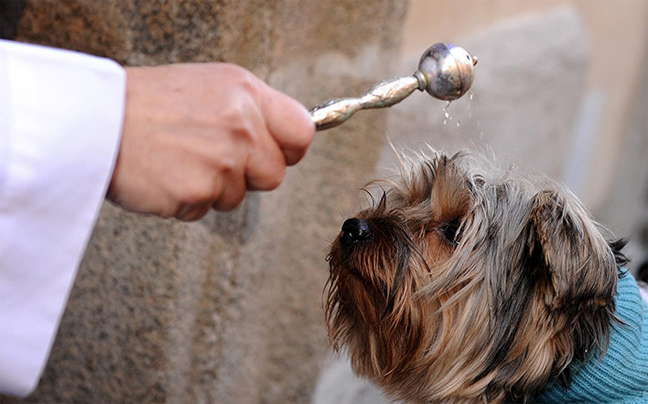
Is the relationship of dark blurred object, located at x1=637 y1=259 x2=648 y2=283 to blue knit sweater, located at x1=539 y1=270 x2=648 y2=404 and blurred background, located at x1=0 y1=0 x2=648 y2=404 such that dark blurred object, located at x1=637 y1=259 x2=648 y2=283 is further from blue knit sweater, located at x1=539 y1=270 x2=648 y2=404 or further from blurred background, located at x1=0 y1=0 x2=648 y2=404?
blue knit sweater, located at x1=539 y1=270 x2=648 y2=404

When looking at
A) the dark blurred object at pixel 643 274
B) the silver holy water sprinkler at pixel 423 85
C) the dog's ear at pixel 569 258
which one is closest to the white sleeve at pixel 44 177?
the silver holy water sprinkler at pixel 423 85

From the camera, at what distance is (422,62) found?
1475 mm

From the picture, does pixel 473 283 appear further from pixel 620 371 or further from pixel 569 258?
pixel 620 371

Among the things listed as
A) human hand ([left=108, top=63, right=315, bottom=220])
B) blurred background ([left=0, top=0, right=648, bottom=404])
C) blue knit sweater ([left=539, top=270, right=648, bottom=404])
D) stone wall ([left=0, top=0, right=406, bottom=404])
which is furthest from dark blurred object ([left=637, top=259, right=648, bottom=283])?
human hand ([left=108, top=63, right=315, bottom=220])

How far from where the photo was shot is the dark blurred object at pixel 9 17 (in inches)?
79.7

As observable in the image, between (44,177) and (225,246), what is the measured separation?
167 cm

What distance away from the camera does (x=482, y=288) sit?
2023 mm

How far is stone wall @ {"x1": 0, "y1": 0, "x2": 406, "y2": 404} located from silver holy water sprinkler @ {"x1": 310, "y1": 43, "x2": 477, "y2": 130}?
108 cm

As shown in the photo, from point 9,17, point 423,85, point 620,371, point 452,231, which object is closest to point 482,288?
point 452,231

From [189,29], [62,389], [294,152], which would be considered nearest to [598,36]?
[189,29]

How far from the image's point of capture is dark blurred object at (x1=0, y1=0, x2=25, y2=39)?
202 cm

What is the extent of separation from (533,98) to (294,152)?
3.83 m

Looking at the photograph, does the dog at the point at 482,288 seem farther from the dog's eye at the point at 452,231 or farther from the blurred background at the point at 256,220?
the blurred background at the point at 256,220

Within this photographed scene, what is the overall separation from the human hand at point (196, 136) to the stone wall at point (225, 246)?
1.21 meters
